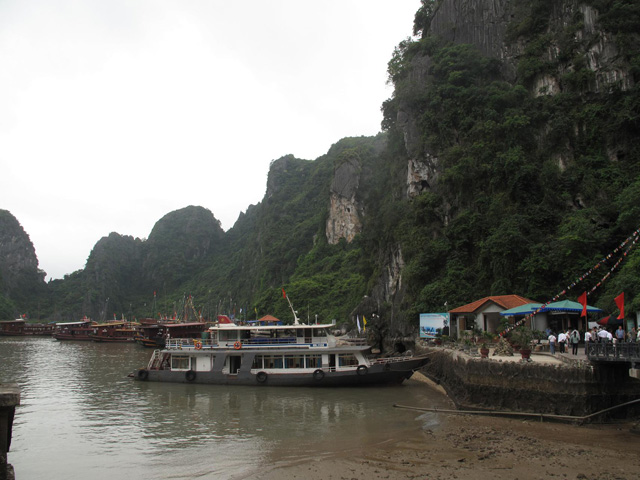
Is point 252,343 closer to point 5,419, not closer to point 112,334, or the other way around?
point 5,419

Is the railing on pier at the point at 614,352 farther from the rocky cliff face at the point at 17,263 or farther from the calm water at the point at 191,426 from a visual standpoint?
the rocky cliff face at the point at 17,263

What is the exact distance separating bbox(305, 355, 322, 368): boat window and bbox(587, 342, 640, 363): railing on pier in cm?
1248

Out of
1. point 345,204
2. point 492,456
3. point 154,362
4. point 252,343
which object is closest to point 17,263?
point 345,204

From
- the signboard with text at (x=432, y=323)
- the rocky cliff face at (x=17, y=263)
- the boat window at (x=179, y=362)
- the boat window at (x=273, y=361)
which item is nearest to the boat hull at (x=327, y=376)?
the boat window at (x=273, y=361)

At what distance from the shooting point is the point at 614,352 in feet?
40.9

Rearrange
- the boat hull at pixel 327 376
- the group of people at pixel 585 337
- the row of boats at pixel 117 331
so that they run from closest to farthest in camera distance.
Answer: the group of people at pixel 585 337 < the boat hull at pixel 327 376 < the row of boats at pixel 117 331

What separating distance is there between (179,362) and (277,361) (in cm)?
545

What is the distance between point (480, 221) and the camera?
31047mm

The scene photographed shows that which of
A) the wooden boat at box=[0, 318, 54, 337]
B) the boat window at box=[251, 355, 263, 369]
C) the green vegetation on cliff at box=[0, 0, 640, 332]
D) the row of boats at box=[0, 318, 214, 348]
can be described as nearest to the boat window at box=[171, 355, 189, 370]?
the boat window at box=[251, 355, 263, 369]

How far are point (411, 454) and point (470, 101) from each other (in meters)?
30.8

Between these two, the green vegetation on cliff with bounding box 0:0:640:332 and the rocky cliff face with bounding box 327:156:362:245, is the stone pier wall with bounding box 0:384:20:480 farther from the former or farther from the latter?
the rocky cliff face with bounding box 327:156:362:245

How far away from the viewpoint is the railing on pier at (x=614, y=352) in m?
11.9

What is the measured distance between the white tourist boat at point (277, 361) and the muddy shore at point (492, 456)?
29.1 feet

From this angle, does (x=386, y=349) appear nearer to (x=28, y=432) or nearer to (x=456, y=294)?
(x=456, y=294)
